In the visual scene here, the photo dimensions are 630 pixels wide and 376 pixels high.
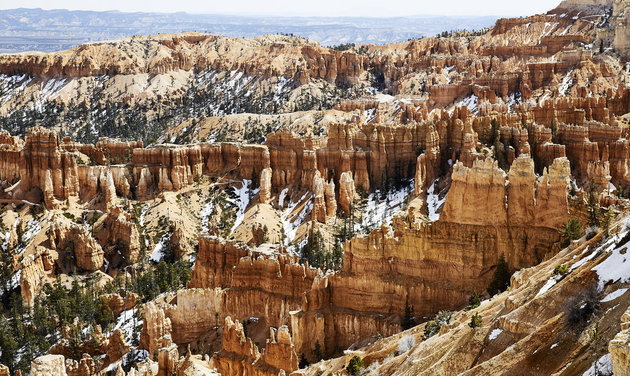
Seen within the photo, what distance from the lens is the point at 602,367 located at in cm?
2150

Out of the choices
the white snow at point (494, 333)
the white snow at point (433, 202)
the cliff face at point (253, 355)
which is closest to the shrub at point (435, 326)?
the white snow at point (494, 333)

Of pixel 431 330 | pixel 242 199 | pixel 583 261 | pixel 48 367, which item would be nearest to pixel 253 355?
pixel 48 367

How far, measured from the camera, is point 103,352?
62938mm

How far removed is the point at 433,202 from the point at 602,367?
54265 millimetres

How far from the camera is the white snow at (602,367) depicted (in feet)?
69.6

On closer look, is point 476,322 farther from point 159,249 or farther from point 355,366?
point 159,249

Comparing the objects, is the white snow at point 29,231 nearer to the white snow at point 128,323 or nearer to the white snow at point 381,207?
the white snow at point 128,323

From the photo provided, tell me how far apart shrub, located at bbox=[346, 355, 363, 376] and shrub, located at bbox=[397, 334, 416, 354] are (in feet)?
6.50

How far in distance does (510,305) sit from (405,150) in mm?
57627

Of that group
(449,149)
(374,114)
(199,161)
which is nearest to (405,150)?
(449,149)

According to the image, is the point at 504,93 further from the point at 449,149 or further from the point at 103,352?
the point at 103,352

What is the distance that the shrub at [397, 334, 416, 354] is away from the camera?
3959 cm

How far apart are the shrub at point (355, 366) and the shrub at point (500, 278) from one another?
9.96 m

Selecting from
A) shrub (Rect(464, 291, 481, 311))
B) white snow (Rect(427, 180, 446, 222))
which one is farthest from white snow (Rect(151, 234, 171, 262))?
shrub (Rect(464, 291, 481, 311))
